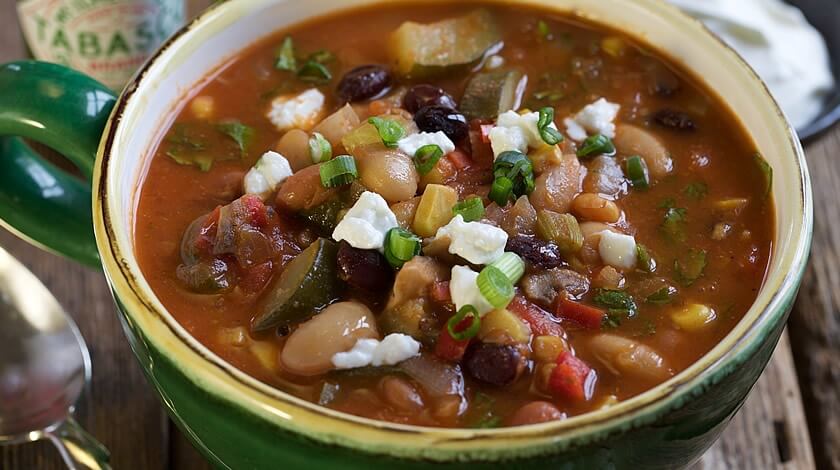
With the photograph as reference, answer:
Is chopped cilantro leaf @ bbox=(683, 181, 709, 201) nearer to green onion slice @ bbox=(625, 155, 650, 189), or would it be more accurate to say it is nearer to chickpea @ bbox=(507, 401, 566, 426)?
green onion slice @ bbox=(625, 155, 650, 189)

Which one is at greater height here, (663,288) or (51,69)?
(51,69)

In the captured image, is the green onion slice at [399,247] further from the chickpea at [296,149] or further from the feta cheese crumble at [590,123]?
the feta cheese crumble at [590,123]

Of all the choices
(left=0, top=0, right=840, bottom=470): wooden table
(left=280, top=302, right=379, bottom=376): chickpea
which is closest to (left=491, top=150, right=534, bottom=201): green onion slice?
(left=280, top=302, right=379, bottom=376): chickpea

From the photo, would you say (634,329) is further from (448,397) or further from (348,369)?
(348,369)

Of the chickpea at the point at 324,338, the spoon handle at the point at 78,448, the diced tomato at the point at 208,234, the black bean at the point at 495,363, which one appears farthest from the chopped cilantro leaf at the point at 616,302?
the spoon handle at the point at 78,448

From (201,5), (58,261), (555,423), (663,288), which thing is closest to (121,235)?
(555,423)

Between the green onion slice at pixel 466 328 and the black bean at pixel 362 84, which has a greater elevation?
the black bean at pixel 362 84
